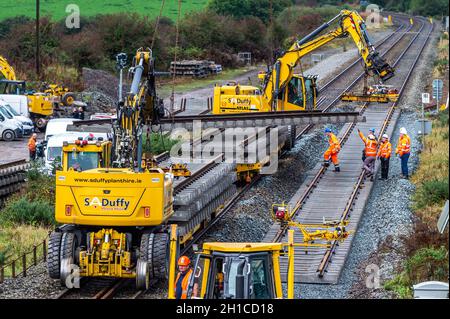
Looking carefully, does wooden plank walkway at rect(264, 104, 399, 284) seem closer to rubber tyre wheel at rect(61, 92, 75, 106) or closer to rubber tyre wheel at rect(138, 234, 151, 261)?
rubber tyre wheel at rect(138, 234, 151, 261)

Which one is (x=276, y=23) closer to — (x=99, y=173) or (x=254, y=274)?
(x=99, y=173)

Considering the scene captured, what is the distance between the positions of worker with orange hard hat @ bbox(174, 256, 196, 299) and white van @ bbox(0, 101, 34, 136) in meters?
32.9

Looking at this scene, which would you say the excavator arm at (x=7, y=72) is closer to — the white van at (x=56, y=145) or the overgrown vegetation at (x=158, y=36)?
the overgrown vegetation at (x=158, y=36)

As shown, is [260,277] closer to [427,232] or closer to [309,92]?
[427,232]

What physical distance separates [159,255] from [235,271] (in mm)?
7517

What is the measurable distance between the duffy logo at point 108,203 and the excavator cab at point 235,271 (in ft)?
20.7

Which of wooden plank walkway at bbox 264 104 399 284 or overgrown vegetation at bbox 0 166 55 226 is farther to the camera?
overgrown vegetation at bbox 0 166 55 226

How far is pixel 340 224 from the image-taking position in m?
24.0

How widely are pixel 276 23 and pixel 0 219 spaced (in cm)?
5338

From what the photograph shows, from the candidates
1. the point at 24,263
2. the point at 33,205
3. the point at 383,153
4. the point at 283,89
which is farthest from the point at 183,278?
the point at 283,89

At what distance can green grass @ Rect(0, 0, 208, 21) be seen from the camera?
7656cm

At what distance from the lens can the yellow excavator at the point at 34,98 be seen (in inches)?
1937

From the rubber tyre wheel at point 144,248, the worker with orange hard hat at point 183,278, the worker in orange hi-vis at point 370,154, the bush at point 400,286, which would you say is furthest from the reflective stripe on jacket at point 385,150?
the worker with orange hard hat at point 183,278

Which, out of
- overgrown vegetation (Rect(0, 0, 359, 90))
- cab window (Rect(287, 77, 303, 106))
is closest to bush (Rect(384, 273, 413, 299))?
cab window (Rect(287, 77, 303, 106))
